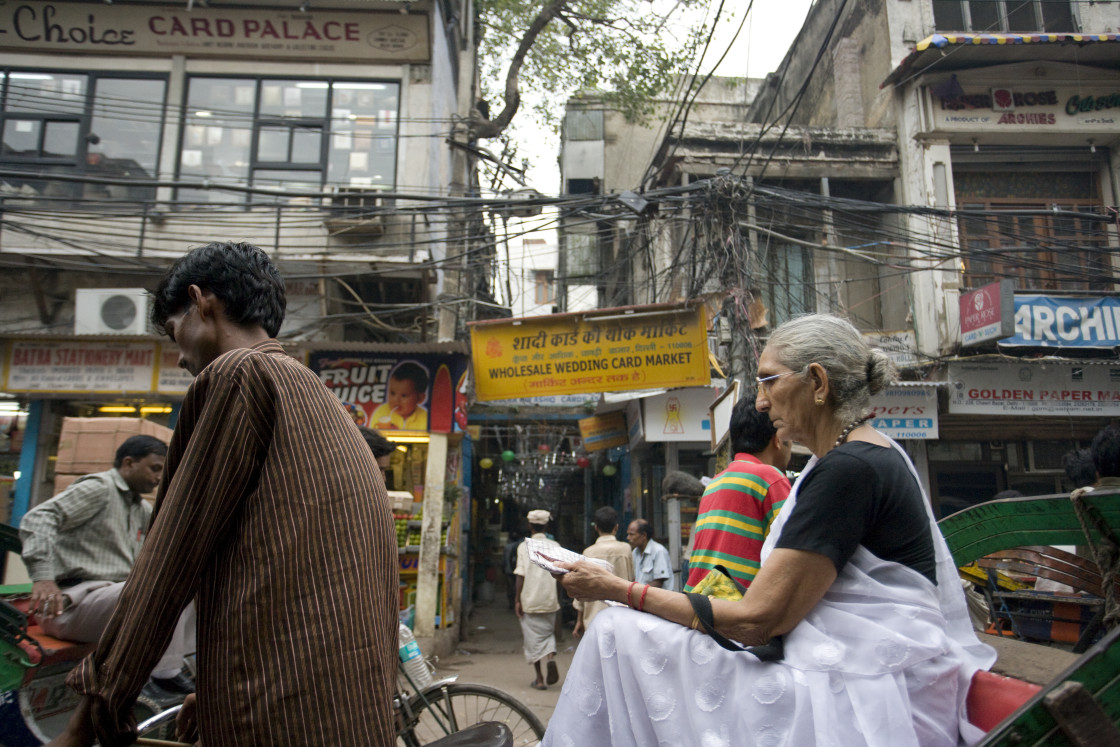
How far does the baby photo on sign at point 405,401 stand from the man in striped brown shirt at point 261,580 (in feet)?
27.7

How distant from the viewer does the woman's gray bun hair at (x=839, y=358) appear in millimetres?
1780

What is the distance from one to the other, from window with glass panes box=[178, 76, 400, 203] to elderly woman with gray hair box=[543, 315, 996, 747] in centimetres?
921

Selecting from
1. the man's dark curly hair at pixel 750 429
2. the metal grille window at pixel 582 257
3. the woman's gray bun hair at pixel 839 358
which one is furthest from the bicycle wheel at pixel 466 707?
the metal grille window at pixel 582 257

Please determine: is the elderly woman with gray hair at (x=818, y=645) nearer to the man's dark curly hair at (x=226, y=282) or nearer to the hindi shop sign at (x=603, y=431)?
the man's dark curly hair at (x=226, y=282)

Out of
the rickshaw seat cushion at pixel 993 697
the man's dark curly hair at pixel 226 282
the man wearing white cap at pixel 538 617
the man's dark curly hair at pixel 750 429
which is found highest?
the man's dark curly hair at pixel 226 282

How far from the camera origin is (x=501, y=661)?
9242mm

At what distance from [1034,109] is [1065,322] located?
3692mm

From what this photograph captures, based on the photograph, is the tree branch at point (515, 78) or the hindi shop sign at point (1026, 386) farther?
the tree branch at point (515, 78)

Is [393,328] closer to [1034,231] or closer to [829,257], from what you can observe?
[829,257]

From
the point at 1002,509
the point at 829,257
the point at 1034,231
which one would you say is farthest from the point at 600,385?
the point at 1034,231

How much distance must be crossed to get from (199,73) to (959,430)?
42.5ft

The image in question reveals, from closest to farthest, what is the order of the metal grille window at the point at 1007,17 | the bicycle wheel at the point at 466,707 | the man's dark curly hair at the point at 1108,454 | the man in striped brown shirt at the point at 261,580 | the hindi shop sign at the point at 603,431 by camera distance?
the man in striped brown shirt at the point at 261,580
the man's dark curly hair at the point at 1108,454
the bicycle wheel at the point at 466,707
the hindi shop sign at the point at 603,431
the metal grille window at the point at 1007,17

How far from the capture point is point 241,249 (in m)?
1.53

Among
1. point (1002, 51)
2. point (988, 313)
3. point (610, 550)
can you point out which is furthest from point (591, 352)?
point (1002, 51)
